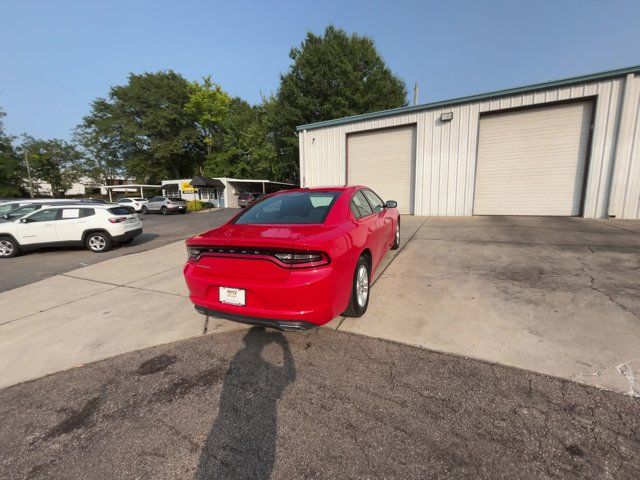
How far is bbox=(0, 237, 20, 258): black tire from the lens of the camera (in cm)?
812

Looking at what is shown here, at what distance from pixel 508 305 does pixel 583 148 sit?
9870 millimetres

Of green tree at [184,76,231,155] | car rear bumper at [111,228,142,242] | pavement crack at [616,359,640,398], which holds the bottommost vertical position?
pavement crack at [616,359,640,398]

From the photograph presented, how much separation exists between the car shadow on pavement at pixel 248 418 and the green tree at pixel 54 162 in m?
58.2

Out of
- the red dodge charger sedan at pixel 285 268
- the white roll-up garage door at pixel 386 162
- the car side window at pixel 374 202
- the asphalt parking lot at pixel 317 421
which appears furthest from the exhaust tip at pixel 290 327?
the white roll-up garage door at pixel 386 162

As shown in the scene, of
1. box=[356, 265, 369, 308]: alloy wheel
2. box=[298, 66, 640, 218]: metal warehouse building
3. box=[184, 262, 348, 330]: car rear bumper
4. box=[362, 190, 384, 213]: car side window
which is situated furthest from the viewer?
box=[298, 66, 640, 218]: metal warehouse building

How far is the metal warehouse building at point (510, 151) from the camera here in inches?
361

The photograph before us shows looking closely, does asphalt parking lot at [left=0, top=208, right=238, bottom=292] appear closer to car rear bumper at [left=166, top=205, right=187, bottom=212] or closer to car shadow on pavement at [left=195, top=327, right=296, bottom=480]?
car shadow on pavement at [left=195, top=327, right=296, bottom=480]

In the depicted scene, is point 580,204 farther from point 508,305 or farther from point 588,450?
point 588,450

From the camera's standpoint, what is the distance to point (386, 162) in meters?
12.9

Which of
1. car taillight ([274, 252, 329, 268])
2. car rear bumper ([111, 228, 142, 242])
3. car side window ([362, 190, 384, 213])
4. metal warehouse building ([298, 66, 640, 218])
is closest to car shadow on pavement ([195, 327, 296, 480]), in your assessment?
car taillight ([274, 252, 329, 268])

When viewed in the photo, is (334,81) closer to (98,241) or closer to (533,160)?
(533,160)

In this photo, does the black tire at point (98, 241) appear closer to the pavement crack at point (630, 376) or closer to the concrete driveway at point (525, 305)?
the concrete driveway at point (525, 305)

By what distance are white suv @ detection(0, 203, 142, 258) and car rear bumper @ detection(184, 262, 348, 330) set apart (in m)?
7.66

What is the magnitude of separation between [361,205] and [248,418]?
2.68 m
